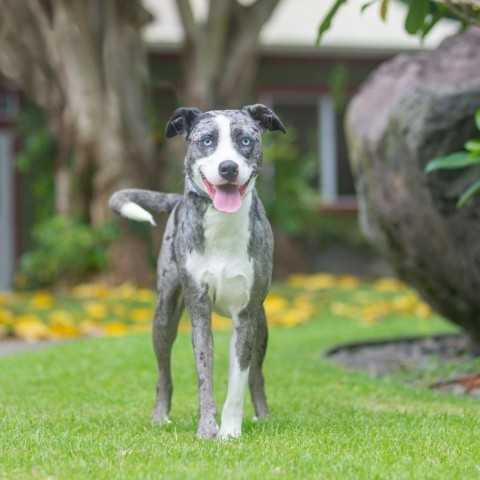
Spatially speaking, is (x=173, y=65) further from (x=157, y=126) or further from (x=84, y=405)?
(x=84, y=405)

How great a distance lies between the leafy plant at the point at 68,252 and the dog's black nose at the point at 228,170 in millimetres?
9263

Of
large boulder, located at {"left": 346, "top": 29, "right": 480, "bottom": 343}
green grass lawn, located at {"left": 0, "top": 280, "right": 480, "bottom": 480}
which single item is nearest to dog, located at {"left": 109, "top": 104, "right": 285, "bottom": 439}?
green grass lawn, located at {"left": 0, "top": 280, "right": 480, "bottom": 480}

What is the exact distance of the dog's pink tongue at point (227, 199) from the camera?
15.2 feet

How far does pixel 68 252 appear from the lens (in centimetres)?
1373

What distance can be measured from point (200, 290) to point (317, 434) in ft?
2.78

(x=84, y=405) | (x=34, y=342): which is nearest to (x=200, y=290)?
(x=84, y=405)

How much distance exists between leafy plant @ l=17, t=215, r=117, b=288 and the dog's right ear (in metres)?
8.82

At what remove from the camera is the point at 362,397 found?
6270mm

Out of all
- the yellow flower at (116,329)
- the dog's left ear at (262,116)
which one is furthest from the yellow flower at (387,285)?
the dog's left ear at (262,116)

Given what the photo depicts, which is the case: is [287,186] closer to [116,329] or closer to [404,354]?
[116,329]

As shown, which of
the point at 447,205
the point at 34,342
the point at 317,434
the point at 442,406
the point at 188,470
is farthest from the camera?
the point at 34,342

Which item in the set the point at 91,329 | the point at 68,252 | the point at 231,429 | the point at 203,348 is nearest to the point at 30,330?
the point at 91,329

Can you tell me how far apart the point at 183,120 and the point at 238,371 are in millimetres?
1210

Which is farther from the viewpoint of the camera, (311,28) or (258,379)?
(311,28)
